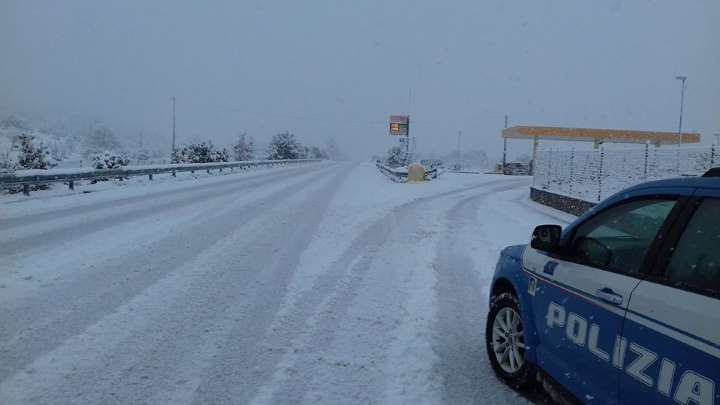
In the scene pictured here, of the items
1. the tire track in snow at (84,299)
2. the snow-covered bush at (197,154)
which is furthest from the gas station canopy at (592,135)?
the tire track in snow at (84,299)

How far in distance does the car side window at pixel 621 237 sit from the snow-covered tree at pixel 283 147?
92978 mm

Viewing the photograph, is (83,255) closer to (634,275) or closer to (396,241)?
(396,241)

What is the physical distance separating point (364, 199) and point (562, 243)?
54.9 ft

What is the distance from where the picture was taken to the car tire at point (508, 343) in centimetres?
402

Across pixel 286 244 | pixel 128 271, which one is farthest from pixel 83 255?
pixel 286 244

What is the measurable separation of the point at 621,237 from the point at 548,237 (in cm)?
57

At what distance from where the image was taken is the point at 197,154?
Answer: 49.7 metres

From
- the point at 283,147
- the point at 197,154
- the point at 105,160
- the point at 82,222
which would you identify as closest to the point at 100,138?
the point at 283,147

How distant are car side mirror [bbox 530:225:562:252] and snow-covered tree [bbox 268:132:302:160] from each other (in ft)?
305

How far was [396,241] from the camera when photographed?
35.8ft

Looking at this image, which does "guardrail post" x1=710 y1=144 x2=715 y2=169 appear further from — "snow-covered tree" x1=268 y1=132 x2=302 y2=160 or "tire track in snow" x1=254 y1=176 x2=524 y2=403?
"snow-covered tree" x1=268 y1=132 x2=302 y2=160

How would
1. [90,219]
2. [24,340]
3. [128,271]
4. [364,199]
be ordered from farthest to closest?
[364,199], [90,219], [128,271], [24,340]

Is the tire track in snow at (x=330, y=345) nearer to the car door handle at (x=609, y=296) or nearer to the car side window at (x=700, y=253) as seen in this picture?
the car door handle at (x=609, y=296)

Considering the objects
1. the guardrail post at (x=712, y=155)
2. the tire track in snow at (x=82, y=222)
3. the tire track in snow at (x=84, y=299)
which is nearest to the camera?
the tire track in snow at (x=84, y=299)
